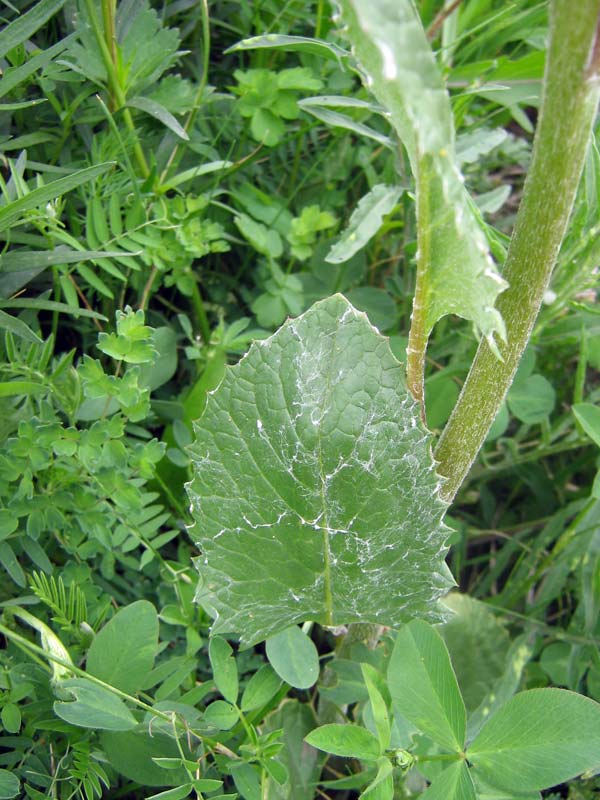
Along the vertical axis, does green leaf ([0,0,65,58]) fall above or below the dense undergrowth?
above

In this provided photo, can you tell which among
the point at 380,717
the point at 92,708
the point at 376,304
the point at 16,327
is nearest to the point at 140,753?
the point at 92,708

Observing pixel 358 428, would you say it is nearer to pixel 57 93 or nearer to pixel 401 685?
pixel 401 685

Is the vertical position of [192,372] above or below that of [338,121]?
below

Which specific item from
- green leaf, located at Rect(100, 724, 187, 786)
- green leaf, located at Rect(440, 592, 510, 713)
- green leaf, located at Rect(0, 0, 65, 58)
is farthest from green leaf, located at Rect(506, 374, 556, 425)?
green leaf, located at Rect(0, 0, 65, 58)

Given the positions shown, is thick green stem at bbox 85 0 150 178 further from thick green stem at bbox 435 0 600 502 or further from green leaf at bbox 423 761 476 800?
green leaf at bbox 423 761 476 800

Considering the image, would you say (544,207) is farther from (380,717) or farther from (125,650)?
(125,650)

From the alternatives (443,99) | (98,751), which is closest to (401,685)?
(98,751)
